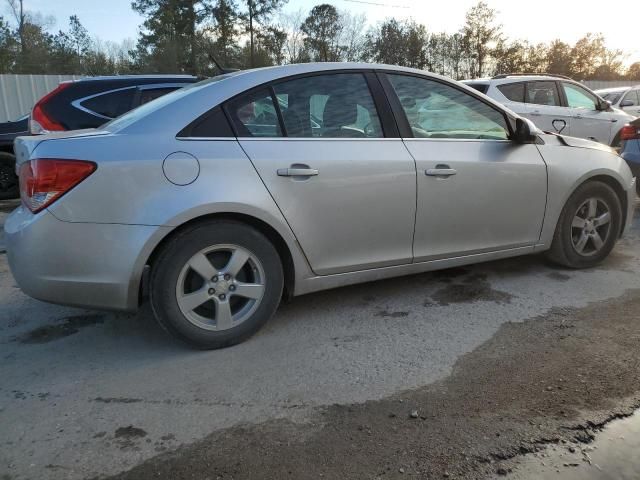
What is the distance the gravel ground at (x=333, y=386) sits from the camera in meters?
2.15

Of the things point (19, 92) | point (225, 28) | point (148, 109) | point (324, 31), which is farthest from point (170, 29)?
point (148, 109)

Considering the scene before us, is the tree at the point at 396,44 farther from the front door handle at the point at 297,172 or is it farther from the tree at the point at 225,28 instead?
the front door handle at the point at 297,172

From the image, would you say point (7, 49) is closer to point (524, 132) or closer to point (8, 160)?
point (8, 160)

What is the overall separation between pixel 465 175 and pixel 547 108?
6.36 metres

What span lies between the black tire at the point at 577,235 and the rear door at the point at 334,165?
1.50 m

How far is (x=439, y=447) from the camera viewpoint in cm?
217

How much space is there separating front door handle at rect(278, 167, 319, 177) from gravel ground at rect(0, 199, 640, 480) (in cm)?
101

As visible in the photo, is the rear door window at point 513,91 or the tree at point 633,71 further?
the tree at point 633,71

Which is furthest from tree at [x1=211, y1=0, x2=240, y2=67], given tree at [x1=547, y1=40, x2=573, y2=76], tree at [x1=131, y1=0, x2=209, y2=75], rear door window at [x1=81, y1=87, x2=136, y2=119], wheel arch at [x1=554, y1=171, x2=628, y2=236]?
wheel arch at [x1=554, y1=171, x2=628, y2=236]

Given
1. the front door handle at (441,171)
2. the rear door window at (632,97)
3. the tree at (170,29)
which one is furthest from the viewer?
the tree at (170,29)

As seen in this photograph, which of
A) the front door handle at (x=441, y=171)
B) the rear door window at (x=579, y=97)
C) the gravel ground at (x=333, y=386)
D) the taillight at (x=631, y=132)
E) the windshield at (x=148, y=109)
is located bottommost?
the gravel ground at (x=333, y=386)

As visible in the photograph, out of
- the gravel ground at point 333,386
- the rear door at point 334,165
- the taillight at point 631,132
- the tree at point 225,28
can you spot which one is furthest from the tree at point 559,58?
the rear door at point 334,165

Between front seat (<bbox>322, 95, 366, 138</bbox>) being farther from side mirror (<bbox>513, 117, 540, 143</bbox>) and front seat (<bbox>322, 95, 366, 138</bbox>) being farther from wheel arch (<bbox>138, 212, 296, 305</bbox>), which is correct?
side mirror (<bbox>513, 117, 540, 143</bbox>)

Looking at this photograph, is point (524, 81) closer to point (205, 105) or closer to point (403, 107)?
point (403, 107)
